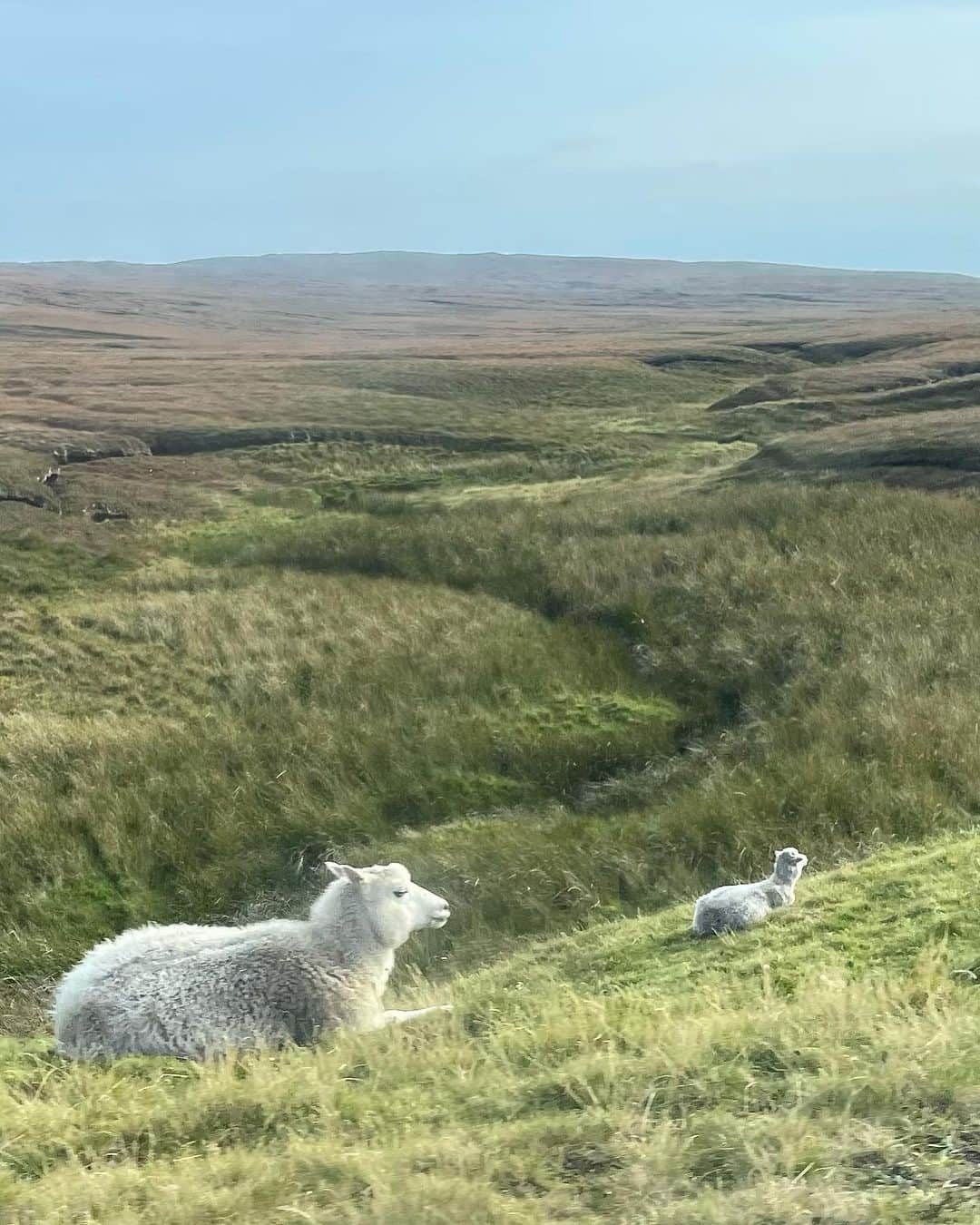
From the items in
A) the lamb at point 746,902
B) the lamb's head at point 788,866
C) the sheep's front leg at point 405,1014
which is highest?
the lamb's head at point 788,866

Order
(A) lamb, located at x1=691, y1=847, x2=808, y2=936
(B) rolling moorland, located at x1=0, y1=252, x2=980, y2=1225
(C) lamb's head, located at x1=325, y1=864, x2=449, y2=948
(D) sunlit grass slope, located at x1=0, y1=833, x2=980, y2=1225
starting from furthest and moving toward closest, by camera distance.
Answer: (A) lamb, located at x1=691, y1=847, x2=808, y2=936 → (C) lamb's head, located at x1=325, y1=864, x2=449, y2=948 → (B) rolling moorland, located at x1=0, y1=252, x2=980, y2=1225 → (D) sunlit grass slope, located at x1=0, y1=833, x2=980, y2=1225

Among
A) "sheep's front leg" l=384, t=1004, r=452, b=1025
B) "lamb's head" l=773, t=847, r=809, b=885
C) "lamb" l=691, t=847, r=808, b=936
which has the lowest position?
"sheep's front leg" l=384, t=1004, r=452, b=1025

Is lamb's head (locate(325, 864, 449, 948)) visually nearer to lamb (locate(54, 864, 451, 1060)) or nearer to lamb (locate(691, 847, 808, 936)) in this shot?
lamb (locate(54, 864, 451, 1060))

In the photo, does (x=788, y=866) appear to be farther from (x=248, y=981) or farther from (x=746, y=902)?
(x=248, y=981)

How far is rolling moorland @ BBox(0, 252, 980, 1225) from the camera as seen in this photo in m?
4.50

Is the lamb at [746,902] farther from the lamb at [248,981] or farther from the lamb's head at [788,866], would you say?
the lamb at [248,981]

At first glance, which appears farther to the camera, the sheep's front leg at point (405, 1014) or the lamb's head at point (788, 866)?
the lamb's head at point (788, 866)

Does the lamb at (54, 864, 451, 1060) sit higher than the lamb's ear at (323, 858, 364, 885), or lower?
lower

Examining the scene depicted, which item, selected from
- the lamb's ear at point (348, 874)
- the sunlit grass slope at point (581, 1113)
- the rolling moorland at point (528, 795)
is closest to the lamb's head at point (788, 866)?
the rolling moorland at point (528, 795)

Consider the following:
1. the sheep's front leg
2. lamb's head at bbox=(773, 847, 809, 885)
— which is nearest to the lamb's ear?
the sheep's front leg

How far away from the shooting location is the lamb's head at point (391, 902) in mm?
8164

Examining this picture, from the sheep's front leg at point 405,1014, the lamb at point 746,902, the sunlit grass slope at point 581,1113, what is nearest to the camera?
the sunlit grass slope at point 581,1113

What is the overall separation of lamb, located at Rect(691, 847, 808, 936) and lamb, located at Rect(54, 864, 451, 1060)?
201 centimetres

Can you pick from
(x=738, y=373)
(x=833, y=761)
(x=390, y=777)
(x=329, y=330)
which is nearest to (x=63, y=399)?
(x=738, y=373)
